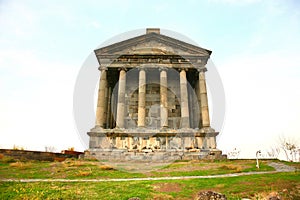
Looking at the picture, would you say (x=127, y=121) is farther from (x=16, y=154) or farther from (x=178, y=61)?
(x=16, y=154)

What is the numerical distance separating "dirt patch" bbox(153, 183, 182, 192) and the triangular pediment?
15.5 meters

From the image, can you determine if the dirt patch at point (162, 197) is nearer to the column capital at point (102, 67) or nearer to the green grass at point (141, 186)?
the green grass at point (141, 186)

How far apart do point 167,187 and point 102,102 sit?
44.4 feet

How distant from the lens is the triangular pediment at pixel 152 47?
23.7m

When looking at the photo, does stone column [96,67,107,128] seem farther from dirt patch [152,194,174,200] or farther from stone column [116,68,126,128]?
dirt patch [152,194,174,200]

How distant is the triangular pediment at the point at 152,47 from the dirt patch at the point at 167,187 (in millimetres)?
15456

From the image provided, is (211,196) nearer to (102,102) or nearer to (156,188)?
(156,188)

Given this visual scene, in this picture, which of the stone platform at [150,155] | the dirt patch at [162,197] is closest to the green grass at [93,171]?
the stone platform at [150,155]

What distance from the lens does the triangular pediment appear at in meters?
23.7

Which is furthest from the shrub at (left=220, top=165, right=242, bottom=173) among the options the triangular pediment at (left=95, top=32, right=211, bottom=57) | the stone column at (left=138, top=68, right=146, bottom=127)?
the triangular pediment at (left=95, top=32, right=211, bottom=57)

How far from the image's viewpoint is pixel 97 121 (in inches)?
821

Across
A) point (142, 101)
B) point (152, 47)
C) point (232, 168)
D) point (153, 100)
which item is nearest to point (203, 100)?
point (153, 100)

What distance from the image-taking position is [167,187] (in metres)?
10.1

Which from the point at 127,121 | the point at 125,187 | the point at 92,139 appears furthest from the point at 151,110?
the point at 125,187
